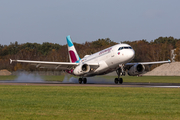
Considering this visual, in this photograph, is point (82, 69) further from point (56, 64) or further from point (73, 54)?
point (73, 54)

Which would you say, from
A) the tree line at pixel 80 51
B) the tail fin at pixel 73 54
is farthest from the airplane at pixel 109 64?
the tree line at pixel 80 51

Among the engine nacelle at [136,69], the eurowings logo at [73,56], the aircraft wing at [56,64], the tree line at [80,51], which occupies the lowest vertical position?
the engine nacelle at [136,69]

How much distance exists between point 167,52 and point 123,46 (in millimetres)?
82880

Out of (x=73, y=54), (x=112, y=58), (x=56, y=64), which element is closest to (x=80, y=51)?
(x=73, y=54)

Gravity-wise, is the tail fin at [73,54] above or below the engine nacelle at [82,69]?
above

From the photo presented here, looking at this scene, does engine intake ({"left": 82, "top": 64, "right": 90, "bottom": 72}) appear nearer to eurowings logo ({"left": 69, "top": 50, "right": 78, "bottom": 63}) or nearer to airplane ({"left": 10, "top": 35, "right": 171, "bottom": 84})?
airplane ({"left": 10, "top": 35, "right": 171, "bottom": 84})

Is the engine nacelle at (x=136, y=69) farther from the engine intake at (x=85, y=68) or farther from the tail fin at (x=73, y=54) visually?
the tail fin at (x=73, y=54)

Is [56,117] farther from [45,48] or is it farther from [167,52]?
[45,48]

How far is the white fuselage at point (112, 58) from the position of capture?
36781mm

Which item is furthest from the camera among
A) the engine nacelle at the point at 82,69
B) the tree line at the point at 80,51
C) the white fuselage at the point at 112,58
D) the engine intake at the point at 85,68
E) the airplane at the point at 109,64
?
the tree line at the point at 80,51

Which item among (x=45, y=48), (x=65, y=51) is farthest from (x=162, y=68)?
(x=45, y=48)

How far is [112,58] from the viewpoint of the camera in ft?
125

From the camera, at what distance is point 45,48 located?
154875 millimetres

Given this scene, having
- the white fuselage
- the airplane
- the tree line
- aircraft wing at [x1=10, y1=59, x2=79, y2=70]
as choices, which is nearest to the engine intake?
the airplane
